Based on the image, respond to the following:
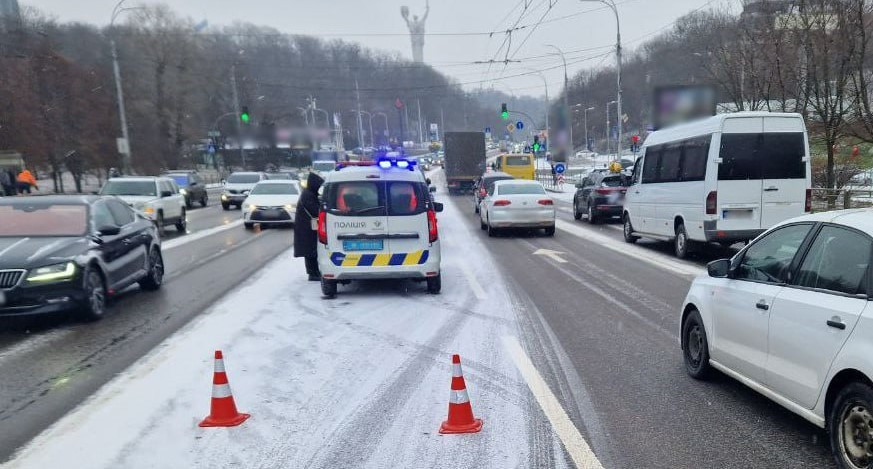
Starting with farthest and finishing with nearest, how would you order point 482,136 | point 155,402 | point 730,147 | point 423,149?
point 423,149 < point 482,136 < point 730,147 < point 155,402

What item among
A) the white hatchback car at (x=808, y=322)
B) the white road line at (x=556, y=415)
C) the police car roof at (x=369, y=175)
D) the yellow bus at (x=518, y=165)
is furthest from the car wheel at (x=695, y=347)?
the yellow bus at (x=518, y=165)

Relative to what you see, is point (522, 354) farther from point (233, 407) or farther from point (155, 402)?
point (155, 402)

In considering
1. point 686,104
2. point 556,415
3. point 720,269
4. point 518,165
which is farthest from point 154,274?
point 518,165

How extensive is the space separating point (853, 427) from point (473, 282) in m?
6.99

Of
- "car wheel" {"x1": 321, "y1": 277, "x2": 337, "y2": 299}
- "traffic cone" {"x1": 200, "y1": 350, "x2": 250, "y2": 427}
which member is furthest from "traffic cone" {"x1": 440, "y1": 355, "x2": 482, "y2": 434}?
"car wheel" {"x1": 321, "y1": 277, "x2": 337, "y2": 299}

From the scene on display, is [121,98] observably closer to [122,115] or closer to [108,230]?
[122,115]

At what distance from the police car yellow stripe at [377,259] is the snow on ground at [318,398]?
27.1 inches

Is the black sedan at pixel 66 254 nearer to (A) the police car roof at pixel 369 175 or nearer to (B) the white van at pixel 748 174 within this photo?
(A) the police car roof at pixel 369 175

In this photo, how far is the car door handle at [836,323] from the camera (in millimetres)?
3342

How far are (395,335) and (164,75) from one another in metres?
58.4

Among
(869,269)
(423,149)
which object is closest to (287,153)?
(869,269)

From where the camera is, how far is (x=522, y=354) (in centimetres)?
604

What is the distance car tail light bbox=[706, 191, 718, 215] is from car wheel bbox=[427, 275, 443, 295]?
213 inches

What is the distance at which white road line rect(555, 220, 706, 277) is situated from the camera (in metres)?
10.9
